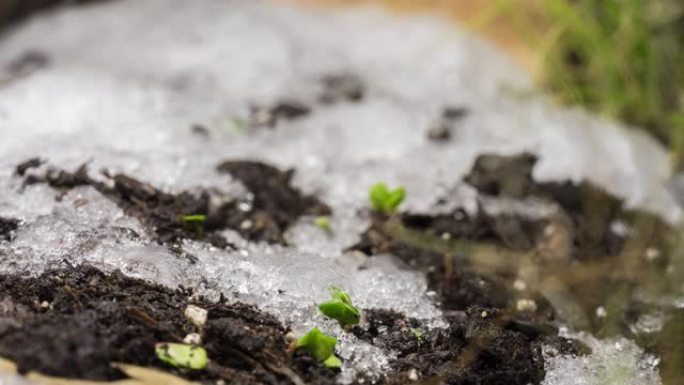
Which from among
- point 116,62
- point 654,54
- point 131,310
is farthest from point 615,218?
point 116,62

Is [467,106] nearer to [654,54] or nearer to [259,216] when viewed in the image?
[654,54]

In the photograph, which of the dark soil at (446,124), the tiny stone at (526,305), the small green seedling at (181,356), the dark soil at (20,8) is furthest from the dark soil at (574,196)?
the dark soil at (20,8)

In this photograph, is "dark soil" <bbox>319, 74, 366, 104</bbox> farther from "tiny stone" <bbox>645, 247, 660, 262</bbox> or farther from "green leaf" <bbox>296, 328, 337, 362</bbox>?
"green leaf" <bbox>296, 328, 337, 362</bbox>

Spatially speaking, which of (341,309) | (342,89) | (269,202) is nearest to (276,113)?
(342,89)

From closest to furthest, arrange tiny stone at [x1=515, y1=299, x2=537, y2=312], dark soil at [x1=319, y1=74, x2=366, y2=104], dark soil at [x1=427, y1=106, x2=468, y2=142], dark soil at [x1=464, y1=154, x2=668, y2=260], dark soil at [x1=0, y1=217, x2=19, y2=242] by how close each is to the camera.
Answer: dark soil at [x1=0, y1=217, x2=19, y2=242] → tiny stone at [x1=515, y1=299, x2=537, y2=312] → dark soil at [x1=464, y1=154, x2=668, y2=260] → dark soil at [x1=427, y1=106, x2=468, y2=142] → dark soil at [x1=319, y1=74, x2=366, y2=104]

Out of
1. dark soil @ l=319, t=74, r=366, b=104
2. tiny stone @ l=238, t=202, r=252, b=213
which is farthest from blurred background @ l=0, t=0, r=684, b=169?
tiny stone @ l=238, t=202, r=252, b=213

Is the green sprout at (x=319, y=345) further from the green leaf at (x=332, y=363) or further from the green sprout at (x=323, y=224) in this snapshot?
the green sprout at (x=323, y=224)
